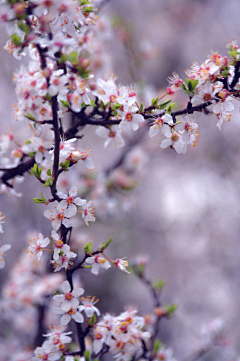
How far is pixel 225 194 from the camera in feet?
17.5

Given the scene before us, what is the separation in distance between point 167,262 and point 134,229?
101 centimetres

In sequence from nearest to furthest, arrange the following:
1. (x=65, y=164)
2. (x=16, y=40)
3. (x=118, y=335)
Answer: (x=16, y=40) → (x=65, y=164) → (x=118, y=335)

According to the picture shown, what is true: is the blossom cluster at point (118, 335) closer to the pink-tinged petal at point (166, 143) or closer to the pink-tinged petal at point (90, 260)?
the pink-tinged petal at point (90, 260)

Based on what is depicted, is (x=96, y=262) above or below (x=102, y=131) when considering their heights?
below

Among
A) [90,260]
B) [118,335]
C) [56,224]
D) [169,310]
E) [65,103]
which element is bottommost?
[169,310]

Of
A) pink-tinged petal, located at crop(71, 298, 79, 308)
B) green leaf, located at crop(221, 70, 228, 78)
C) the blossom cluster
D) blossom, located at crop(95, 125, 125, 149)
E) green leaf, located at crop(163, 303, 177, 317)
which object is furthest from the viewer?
green leaf, located at crop(163, 303, 177, 317)

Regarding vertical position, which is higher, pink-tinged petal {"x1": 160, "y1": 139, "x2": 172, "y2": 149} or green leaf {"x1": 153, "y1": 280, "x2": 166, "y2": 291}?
pink-tinged petal {"x1": 160, "y1": 139, "x2": 172, "y2": 149}

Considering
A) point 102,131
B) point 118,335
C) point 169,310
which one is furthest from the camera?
point 169,310

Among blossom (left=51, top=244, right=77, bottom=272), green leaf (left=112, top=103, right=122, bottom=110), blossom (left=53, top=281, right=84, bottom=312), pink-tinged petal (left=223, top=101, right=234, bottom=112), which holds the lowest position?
blossom (left=53, top=281, right=84, bottom=312)

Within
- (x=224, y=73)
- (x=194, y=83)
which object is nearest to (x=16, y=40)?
(x=194, y=83)

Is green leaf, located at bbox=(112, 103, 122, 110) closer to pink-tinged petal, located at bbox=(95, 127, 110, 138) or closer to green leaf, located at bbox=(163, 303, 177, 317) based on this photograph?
pink-tinged petal, located at bbox=(95, 127, 110, 138)

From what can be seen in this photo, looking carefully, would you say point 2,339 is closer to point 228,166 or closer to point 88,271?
point 88,271

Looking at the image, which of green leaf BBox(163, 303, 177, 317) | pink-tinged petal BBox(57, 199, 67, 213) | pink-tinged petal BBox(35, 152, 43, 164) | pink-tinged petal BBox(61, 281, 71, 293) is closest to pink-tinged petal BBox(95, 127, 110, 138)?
pink-tinged petal BBox(35, 152, 43, 164)

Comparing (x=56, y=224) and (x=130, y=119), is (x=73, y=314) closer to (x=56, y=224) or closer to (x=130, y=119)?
(x=56, y=224)
